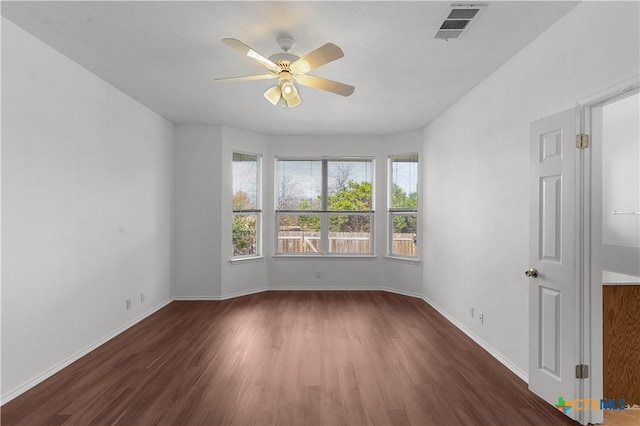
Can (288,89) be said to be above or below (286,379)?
above

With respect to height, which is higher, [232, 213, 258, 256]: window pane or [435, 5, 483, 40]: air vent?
[435, 5, 483, 40]: air vent

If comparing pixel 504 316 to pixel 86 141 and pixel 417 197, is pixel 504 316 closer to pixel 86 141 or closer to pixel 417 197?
pixel 417 197

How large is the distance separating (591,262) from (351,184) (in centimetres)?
434

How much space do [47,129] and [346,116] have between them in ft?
11.3

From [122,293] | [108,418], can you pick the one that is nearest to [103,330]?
[122,293]

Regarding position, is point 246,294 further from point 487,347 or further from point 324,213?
point 487,347

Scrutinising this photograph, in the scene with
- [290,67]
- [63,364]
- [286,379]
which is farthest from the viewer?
[63,364]

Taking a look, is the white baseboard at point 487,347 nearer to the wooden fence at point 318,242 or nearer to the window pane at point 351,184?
the wooden fence at point 318,242

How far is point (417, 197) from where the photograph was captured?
588cm

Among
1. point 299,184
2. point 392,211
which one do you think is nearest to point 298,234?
point 299,184

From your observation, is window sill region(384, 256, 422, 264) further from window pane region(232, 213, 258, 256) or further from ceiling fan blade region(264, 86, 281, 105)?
ceiling fan blade region(264, 86, 281, 105)

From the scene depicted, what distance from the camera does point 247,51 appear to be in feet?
7.82

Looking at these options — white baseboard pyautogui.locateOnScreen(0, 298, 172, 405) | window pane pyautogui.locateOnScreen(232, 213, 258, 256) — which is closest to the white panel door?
white baseboard pyautogui.locateOnScreen(0, 298, 172, 405)

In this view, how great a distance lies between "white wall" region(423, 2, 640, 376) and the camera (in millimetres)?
2209
